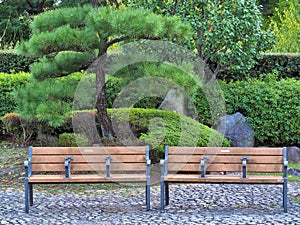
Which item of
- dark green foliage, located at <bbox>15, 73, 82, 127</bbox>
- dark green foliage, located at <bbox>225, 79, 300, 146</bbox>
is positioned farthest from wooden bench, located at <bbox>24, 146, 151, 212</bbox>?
dark green foliage, located at <bbox>225, 79, 300, 146</bbox>

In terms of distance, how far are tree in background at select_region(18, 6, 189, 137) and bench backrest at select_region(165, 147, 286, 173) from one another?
62.5 inches

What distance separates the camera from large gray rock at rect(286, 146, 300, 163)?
977cm

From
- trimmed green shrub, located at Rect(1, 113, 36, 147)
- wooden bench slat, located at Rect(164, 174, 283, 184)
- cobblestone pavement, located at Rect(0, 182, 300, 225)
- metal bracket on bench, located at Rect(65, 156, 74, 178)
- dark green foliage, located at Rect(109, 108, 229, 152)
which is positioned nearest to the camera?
cobblestone pavement, located at Rect(0, 182, 300, 225)

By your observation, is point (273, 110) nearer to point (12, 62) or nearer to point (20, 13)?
point (12, 62)

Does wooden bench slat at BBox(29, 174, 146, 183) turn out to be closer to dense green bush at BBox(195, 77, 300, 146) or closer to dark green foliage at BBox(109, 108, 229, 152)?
dark green foliage at BBox(109, 108, 229, 152)

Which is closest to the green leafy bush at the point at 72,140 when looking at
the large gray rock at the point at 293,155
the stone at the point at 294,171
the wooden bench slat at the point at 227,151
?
the wooden bench slat at the point at 227,151

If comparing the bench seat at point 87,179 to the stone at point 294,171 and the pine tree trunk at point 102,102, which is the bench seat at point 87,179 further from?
the stone at point 294,171

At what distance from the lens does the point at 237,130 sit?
1016 centimetres

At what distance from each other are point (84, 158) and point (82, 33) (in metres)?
1.62

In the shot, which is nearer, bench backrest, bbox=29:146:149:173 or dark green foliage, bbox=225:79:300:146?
bench backrest, bbox=29:146:149:173

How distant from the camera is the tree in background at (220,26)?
33.0ft

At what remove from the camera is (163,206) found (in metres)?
5.87

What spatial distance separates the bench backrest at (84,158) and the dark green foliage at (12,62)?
6.84m

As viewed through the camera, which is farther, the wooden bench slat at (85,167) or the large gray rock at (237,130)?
the large gray rock at (237,130)
